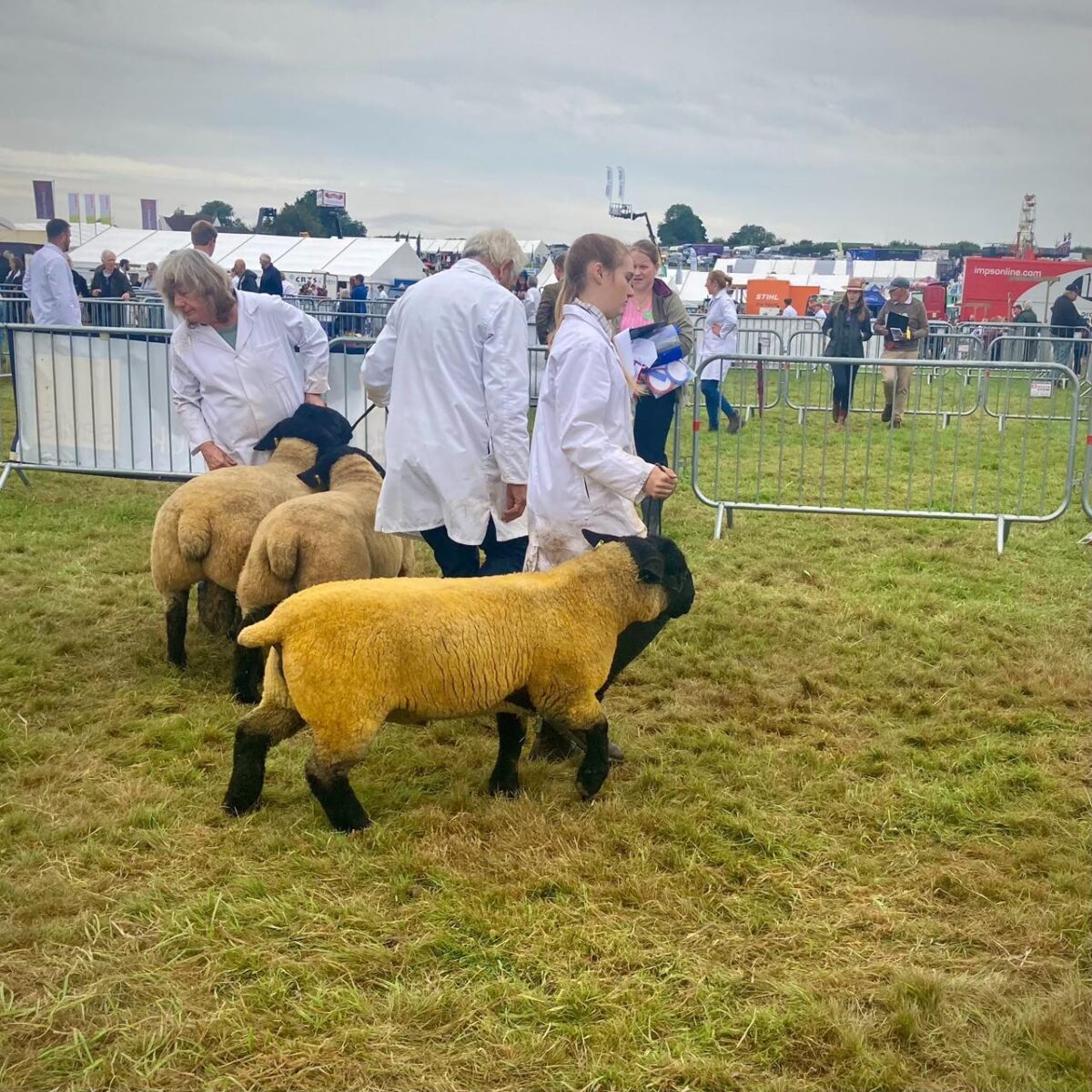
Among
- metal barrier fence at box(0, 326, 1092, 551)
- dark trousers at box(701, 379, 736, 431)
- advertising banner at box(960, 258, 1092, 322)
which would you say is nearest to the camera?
metal barrier fence at box(0, 326, 1092, 551)

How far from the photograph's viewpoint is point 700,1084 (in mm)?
2689

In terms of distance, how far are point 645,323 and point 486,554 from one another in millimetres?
2755

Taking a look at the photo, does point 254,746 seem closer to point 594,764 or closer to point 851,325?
point 594,764

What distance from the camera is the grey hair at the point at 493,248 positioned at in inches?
185

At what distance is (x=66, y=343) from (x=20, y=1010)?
782cm

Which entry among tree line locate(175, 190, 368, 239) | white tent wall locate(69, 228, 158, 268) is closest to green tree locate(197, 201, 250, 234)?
tree line locate(175, 190, 368, 239)

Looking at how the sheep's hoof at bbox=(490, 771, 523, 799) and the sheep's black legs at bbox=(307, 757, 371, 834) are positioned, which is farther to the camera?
the sheep's hoof at bbox=(490, 771, 523, 799)

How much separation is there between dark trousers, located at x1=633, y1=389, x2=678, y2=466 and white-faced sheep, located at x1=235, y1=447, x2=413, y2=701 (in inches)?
94.5

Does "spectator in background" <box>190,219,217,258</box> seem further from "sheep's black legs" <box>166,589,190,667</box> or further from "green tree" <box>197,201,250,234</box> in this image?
"green tree" <box>197,201,250,234</box>

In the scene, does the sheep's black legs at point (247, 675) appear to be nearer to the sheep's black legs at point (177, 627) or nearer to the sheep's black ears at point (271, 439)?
the sheep's black legs at point (177, 627)

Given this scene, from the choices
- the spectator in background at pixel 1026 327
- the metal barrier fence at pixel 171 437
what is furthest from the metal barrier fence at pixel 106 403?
the spectator in background at pixel 1026 327

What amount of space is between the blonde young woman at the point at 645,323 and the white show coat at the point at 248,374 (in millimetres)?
2198

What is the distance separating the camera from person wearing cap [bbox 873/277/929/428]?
1438 cm

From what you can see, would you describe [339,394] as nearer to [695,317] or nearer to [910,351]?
[910,351]
